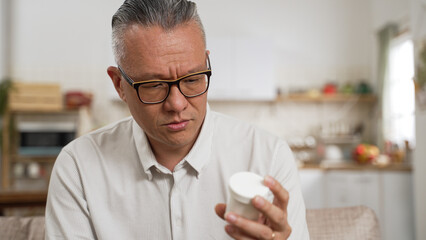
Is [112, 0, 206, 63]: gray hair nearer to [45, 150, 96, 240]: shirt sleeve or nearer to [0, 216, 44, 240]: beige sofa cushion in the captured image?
[45, 150, 96, 240]: shirt sleeve

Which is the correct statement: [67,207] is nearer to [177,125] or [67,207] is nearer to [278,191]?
[177,125]

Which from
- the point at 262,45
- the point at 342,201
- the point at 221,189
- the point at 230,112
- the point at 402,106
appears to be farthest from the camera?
the point at 230,112

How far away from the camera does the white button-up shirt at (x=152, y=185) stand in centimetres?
114

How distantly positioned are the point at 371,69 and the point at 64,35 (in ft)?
13.6

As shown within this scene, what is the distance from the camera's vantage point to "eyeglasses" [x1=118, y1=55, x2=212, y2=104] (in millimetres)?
1028

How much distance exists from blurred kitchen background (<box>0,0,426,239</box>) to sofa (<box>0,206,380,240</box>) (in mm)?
3321

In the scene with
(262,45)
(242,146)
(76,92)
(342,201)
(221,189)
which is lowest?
(342,201)

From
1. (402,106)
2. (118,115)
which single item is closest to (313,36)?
(402,106)

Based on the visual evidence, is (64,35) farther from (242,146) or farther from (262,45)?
(242,146)

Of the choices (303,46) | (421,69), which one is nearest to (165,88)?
(421,69)

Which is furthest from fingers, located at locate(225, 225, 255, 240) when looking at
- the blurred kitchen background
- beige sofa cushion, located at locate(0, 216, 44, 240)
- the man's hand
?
the blurred kitchen background

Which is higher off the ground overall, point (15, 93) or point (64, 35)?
point (64, 35)

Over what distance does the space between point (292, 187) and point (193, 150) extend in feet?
1.02

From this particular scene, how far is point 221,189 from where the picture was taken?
1210 millimetres
